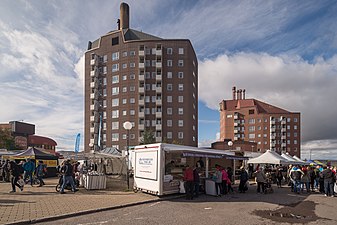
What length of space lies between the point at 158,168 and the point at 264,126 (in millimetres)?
91040

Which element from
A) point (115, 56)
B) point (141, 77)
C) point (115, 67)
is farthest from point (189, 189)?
point (115, 56)

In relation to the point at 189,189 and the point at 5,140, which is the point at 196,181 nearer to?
the point at 189,189

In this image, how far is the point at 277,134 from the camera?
9750cm

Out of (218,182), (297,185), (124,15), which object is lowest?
(297,185)

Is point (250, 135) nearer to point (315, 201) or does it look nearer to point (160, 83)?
point (160, 83)

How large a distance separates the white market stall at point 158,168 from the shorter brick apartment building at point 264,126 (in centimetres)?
8286

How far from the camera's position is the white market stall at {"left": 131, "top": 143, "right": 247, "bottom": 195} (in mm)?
13273

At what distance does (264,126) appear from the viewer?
98312 millimetres

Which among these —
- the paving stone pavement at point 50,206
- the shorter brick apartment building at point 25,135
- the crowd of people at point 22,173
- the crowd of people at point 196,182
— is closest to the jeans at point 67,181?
the paving stone pavement at point 50,206

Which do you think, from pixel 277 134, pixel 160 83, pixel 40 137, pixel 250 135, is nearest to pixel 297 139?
pixel 277 134

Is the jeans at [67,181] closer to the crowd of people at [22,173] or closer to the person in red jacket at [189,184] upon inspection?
the crowd of people at [22,173]

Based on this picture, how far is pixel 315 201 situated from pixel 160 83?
50.3 metres

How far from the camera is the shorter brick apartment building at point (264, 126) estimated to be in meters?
97.3

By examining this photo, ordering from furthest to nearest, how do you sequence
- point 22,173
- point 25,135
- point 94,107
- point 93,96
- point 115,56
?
point 25,135 < point 93,96 < point 94,107 < point 115,56 < point 22,173
